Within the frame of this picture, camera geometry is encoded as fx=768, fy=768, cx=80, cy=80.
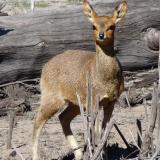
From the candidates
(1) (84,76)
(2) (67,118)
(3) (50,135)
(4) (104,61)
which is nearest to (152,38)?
(3) (50,135)

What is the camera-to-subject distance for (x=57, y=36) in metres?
12.3

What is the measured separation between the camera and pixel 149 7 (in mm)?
12867

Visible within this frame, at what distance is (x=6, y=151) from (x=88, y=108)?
2176mm

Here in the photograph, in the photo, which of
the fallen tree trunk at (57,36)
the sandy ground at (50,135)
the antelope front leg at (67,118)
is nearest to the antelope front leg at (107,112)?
the sandy ground at (50,135)

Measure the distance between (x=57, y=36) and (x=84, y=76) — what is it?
10.5 feet

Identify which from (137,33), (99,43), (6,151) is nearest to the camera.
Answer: (99,43)

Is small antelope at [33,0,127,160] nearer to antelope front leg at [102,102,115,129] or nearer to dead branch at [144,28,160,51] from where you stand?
antelope front leg at [102,102,115,129]

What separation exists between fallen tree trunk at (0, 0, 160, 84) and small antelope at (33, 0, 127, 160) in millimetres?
2352

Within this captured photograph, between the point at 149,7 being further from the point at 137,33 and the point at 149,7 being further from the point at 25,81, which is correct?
the point at 25,81

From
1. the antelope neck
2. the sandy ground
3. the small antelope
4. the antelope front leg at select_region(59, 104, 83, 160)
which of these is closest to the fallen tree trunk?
the sandy ground

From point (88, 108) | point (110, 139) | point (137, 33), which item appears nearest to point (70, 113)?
point (110, 139)

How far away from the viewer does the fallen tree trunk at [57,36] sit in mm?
12117

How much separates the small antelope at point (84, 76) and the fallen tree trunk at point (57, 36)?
2352 mm

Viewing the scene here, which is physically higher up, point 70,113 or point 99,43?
point 99,43
